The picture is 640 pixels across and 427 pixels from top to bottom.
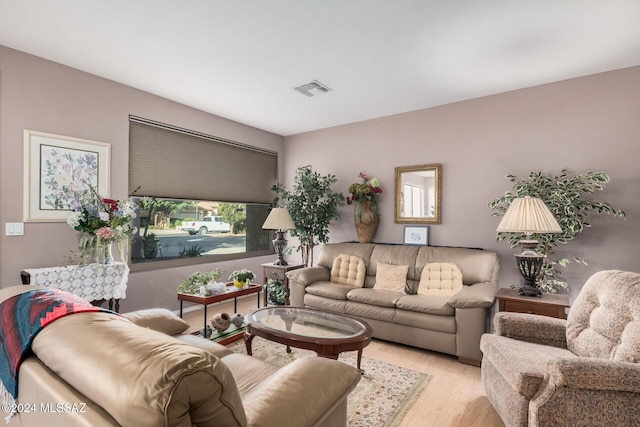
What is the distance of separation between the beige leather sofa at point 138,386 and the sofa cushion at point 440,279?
98.3 inches

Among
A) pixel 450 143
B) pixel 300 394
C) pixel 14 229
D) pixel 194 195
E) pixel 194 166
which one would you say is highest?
pixel 450 143

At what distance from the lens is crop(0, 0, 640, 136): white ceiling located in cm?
228

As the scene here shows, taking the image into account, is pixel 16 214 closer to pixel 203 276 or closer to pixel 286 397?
pixel 203 276

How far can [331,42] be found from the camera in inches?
106

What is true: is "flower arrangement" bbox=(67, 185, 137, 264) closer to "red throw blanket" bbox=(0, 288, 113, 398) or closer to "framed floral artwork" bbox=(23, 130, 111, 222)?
"framed floral artwork" bbox=(23, 130, 111, 222)

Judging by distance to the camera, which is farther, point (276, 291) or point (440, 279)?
point (276, 291)

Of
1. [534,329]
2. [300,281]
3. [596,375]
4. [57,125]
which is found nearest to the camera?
[596,375]

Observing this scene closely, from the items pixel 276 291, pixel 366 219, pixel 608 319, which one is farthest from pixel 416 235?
pixel 608 319

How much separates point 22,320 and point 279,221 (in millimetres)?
3383

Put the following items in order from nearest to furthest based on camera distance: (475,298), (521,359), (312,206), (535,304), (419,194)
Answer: (521,359)
(535,304)
(475,298)
(419,194)
(312,206)

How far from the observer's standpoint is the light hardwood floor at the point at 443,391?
2.08 meters

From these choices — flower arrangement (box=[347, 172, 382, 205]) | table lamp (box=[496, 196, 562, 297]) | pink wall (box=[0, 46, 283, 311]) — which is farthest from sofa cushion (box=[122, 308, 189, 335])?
flower arrangement (box=[347, 172, 382, 205])

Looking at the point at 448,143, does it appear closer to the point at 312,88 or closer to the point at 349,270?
the point at 312,88

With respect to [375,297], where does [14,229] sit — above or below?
above
